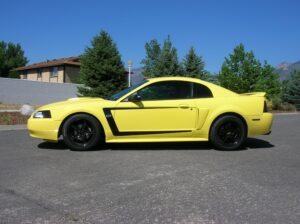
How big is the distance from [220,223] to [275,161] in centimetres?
327

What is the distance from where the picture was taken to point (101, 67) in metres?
Result: 23.4

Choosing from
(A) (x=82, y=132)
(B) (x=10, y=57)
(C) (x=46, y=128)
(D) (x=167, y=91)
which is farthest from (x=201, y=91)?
(B) (x=10, y=57)

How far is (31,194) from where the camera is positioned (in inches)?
158

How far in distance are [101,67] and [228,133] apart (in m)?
16.9

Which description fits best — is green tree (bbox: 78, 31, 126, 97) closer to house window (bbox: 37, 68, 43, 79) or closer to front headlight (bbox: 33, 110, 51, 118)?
front headlight (bbox: 33, 110, 51, 118)

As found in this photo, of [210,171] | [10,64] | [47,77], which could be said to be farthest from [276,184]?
[10,64]

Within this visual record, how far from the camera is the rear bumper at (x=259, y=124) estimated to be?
7.38m

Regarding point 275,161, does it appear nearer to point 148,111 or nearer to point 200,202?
point 148,111

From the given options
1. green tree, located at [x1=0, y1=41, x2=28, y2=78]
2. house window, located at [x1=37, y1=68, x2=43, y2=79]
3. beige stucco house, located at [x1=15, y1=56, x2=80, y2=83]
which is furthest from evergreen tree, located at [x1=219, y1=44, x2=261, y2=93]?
green tree, located at [x1=0, y1=41, x2=28, y2=78]

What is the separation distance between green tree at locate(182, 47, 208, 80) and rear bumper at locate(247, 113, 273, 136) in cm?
2693

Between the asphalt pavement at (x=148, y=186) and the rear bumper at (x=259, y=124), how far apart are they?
42 cm

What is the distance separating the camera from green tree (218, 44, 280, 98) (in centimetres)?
4234

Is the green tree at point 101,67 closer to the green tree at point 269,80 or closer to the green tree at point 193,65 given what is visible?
the green tree at point 193,65

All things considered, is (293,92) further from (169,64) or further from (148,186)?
(148,186)
